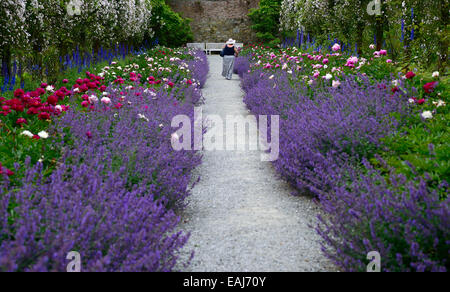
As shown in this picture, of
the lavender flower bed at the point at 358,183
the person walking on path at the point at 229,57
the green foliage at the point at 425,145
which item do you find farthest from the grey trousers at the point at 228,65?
the green foliage at the point at 425,145

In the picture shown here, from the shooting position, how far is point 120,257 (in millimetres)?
1989

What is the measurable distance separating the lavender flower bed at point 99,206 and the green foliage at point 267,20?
19307mm

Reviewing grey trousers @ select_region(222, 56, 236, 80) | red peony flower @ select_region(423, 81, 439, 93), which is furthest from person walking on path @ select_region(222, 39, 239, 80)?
red peony flower @ select_region(423, 81, 439, 93)

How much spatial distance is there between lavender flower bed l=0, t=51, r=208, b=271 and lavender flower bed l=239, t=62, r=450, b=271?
0.91 meters

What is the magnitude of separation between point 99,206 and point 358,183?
1.51m

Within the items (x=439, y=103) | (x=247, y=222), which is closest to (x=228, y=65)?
(x=439, y=103)

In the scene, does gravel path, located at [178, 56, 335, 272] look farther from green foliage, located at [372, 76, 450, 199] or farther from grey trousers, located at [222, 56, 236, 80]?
grey trousers, located at [222, 56, 236, 80]

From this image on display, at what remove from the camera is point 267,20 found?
74.6 ft

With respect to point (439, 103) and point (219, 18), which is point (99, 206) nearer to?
point (439, 103)

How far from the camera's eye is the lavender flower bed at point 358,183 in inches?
77.5

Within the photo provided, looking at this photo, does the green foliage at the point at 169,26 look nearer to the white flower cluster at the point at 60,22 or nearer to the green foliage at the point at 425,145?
the white flower cluster at the point at 60,22

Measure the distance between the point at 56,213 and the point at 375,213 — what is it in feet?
5.07
